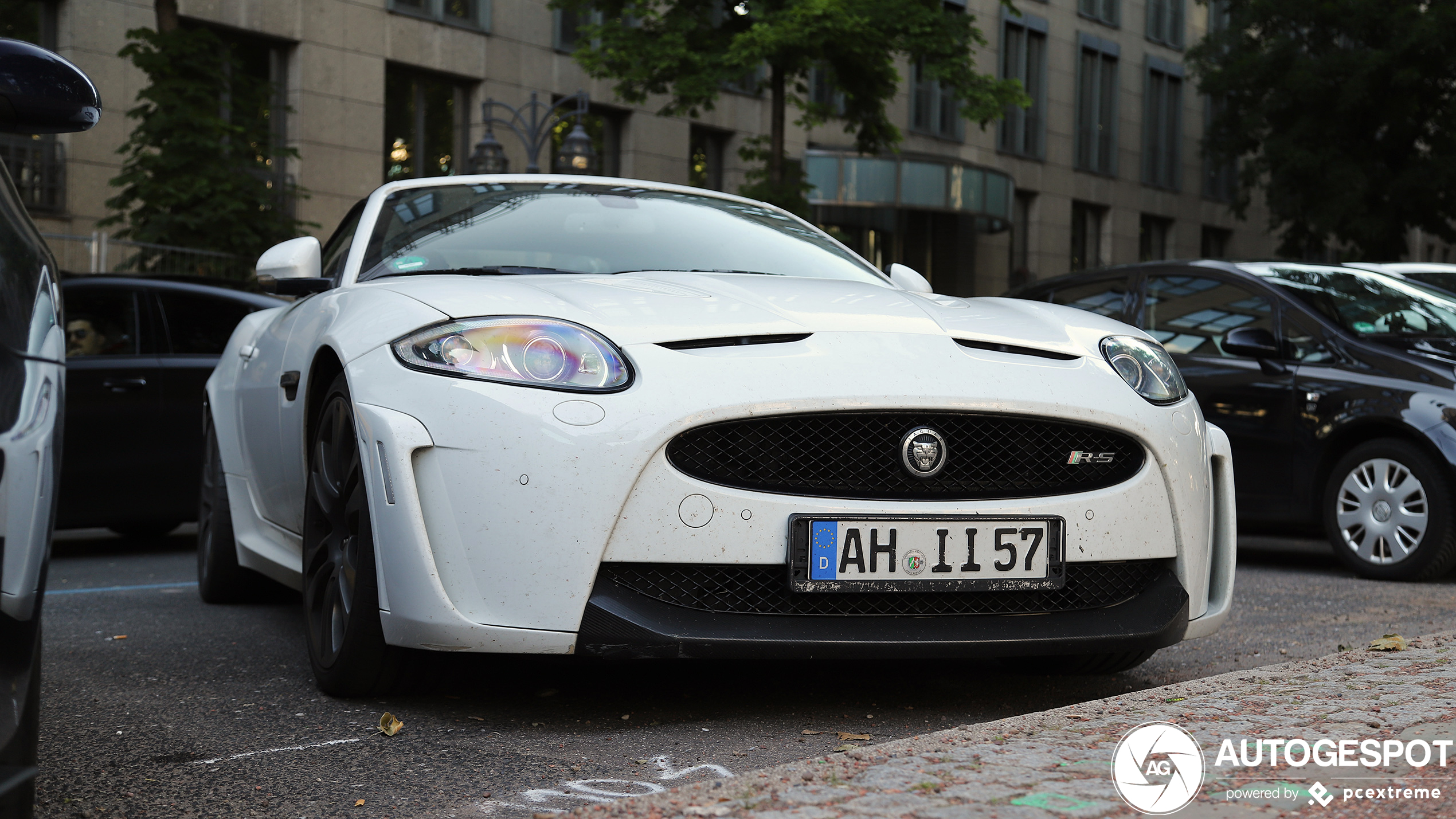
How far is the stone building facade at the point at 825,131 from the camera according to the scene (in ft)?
61.0

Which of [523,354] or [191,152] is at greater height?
[191,152]

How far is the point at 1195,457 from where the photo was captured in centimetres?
356

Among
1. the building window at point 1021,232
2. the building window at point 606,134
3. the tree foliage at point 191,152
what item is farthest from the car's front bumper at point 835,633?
the building window at point 1021,232

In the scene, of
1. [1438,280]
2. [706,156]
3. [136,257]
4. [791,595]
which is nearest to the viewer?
[791,595]

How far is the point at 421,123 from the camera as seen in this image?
2317 cm

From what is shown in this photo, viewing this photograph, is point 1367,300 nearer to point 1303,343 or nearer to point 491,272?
point 1303,343

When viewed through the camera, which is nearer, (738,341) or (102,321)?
(738,341)

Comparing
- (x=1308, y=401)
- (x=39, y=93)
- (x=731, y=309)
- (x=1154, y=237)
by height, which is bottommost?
(x=1308, y=401)

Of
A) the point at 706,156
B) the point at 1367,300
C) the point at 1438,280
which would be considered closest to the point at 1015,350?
the point at 1367,300

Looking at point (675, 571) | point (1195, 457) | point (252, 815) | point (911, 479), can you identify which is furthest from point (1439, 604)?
point (252, 815)

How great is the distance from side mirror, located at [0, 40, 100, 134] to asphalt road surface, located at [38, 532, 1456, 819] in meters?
1.21

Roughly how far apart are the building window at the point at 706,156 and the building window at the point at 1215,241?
18.6 metres

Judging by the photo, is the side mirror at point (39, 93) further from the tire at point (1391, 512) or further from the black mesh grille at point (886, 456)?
the tire at point (1391, 512)

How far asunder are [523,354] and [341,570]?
74 cm
